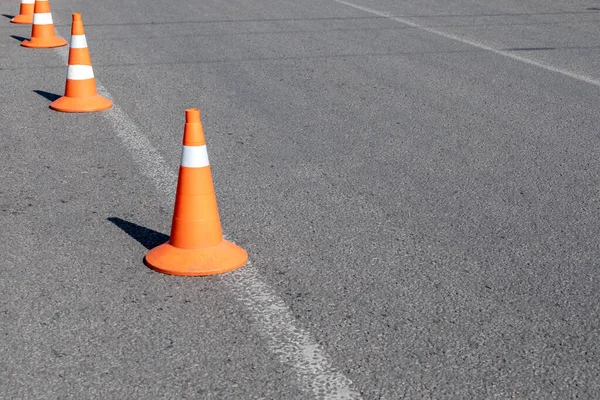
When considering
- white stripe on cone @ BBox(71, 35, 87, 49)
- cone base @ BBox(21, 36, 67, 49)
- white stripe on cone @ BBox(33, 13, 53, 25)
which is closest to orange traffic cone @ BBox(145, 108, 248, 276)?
white stripe on cone @ BBox(71, 35, 87, 49)

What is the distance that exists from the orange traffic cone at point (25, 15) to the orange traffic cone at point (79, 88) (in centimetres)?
586

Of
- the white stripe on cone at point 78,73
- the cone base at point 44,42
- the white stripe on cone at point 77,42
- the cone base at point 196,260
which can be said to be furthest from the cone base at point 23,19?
the cone base at point 196,260

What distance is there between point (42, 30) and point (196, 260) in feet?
26.0

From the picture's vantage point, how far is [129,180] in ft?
20.8

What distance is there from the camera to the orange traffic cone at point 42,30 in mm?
11805

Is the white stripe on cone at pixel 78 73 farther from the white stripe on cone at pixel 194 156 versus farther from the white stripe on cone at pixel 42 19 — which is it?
the white stripe on cone at pixel 194 156

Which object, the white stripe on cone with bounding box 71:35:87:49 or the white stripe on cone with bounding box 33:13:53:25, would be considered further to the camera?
the white stripe on cone with bounding box 33:13:53:25

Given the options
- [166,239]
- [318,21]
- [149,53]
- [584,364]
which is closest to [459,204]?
[166,239]

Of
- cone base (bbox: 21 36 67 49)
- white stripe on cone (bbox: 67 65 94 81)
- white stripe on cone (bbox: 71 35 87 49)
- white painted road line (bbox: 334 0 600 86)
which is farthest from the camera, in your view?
cone base (bbox: 21 36 67 49)

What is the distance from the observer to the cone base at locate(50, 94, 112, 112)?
848 cm

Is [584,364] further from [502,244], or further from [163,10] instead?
[163,10]

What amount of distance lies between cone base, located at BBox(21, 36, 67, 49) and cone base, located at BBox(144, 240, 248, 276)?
7548mm

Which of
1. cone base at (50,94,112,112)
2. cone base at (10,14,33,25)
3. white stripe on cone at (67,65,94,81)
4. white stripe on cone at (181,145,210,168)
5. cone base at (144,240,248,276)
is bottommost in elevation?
cone base at (10,14,33,25)

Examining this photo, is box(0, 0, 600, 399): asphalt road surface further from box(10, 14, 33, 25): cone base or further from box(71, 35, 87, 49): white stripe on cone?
box(10, 14, 33, 25): cone base
